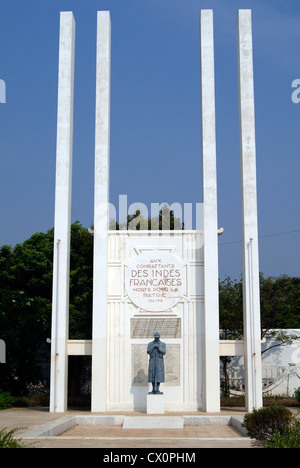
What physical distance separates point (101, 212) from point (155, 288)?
8.25ft

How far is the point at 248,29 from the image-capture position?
16344mm

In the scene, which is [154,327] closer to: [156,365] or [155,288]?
[155,288]

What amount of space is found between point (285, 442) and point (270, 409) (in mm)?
2045

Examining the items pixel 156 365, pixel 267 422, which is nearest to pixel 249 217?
pixel 156 365

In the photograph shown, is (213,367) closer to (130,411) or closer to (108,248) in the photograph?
(130,411)

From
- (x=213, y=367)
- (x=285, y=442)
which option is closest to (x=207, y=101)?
(x=213, y=367)

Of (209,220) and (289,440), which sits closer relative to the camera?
(289,440)

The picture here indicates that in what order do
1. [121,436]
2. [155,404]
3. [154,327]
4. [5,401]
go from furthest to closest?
1. [5,401]
2. [154,327]
3. [155,404]
4. [121,436]

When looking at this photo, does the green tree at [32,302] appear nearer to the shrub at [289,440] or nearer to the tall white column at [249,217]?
the tall white column at [249,217]

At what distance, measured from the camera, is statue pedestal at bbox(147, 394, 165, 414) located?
14461 millimetres

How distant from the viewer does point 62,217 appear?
15.4m

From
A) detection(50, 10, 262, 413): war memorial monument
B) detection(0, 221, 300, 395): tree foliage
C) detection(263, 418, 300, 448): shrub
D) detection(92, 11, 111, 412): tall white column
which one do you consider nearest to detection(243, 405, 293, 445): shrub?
detection(263, 418, 300, 448): shrub

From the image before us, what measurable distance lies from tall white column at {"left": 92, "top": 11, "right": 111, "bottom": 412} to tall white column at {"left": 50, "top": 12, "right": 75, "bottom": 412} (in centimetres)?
73

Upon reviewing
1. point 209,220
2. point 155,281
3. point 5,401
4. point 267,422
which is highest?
point 209,220
